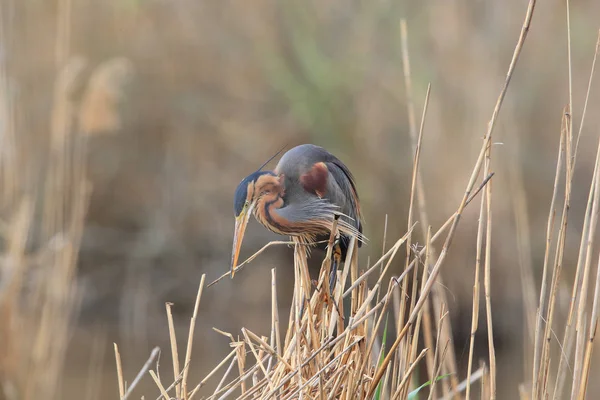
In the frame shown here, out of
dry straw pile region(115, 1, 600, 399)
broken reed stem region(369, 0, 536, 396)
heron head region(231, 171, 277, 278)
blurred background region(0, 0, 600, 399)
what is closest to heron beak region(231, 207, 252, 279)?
heron head region(231, 171, 277, 278)

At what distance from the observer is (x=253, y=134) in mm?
6625

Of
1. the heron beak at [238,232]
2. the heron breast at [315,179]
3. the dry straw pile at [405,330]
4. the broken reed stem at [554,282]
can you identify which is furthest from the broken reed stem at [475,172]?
the heron breast at [315,179]

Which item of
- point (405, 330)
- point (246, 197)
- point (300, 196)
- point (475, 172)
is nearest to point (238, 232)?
point (246, 197)

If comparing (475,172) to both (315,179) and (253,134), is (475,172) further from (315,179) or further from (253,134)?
(253,134)

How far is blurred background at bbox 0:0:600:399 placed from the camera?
18.2 ft

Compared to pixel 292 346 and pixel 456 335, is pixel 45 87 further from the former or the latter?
pixel 292 346

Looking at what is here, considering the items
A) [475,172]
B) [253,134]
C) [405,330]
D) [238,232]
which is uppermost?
[475,172]

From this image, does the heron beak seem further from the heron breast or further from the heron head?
the heron breast

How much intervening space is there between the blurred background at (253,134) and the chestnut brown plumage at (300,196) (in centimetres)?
290

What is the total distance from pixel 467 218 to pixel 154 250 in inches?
99.7

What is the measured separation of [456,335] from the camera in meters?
5.43

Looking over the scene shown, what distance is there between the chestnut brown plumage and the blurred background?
290cm

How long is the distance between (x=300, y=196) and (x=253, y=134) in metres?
4.41

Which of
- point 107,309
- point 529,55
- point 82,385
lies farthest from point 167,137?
point 529,55
